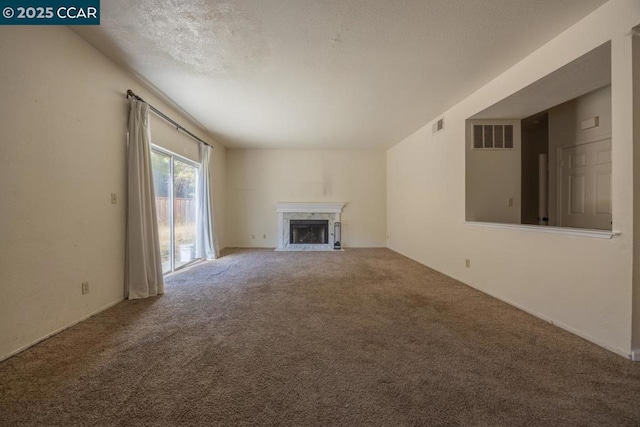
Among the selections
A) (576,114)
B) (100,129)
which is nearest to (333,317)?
(100,129)

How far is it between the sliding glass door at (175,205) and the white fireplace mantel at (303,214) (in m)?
2.15

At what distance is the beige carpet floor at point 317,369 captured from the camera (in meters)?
1.24

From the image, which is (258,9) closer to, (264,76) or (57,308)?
(264,76)

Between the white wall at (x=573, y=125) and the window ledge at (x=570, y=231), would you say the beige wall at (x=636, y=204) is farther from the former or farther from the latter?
the white wall at (x=573, y=125)

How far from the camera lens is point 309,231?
686cm

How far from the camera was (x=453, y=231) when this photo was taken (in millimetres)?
3805

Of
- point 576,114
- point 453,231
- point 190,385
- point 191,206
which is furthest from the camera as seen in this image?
point 191,206

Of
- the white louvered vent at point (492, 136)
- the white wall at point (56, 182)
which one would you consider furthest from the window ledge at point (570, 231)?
the white wall at point (56, 182)

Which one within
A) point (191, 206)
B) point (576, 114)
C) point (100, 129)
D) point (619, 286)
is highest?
point (576, 114)

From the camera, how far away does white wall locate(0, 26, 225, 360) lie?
5.71 ft

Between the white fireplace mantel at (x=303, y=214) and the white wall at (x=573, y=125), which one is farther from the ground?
the white wall at (x=573, y=125)

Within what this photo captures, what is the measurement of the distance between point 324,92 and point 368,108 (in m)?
0.89

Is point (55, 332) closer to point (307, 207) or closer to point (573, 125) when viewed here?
point (307, 207)

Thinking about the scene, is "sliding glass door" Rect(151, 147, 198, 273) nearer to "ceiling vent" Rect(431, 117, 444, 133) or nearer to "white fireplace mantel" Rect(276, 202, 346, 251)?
"white fireplace mantel" Rect(276, 202, 346, 251)
